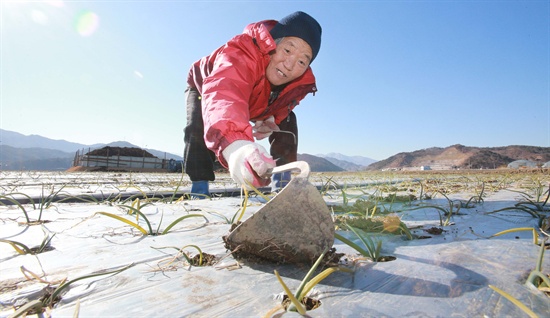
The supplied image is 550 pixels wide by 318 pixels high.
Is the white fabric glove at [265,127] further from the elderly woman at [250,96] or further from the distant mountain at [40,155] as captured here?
the distant mountain at [40,155]

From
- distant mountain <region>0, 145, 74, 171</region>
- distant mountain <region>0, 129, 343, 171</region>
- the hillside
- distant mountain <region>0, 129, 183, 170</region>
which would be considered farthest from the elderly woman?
distant mountain <region>0, 129, 183, 170</region>

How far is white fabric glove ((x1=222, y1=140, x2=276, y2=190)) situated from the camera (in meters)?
1.00

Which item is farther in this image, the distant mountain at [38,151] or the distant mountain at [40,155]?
the distant mountain at [38,151]

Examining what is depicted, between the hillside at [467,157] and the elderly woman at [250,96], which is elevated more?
the hillside at [467,157]

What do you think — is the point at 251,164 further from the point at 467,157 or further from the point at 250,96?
the point at 467,157

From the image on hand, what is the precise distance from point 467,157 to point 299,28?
61.1 m

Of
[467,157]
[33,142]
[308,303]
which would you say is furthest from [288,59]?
[33,142]

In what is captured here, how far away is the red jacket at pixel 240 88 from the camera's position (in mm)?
1319

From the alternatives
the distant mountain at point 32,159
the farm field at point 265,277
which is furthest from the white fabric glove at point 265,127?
the distant mountain at point 32,159

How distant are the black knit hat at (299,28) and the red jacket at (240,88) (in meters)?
0.10

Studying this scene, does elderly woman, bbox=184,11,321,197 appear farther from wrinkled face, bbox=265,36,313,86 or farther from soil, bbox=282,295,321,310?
soil, bbox=282,295,321,310

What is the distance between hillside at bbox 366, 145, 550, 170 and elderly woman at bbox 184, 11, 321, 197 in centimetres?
5384

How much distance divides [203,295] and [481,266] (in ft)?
2.24

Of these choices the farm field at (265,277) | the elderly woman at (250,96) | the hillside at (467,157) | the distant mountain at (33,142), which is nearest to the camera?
the farm field at (265,277)
